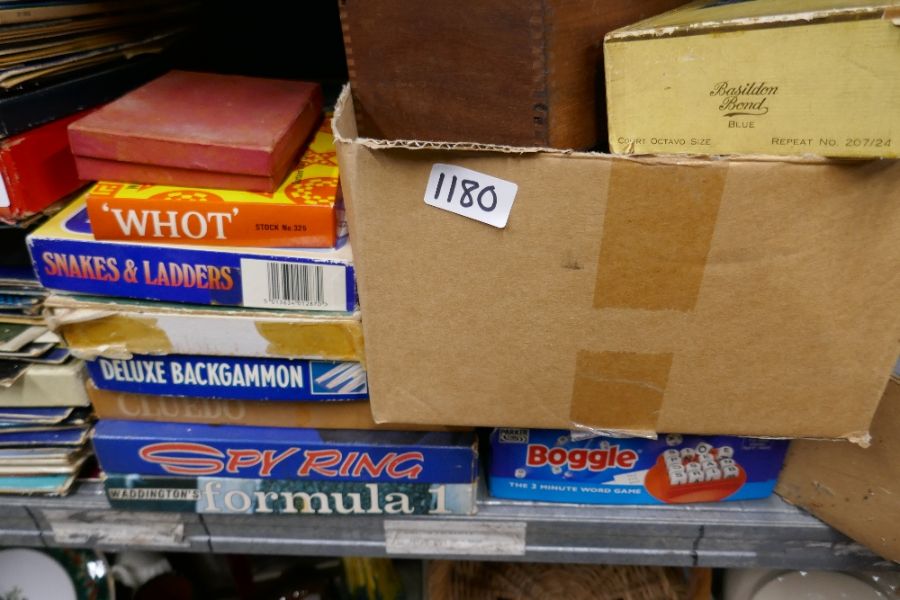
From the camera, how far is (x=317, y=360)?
62 cm

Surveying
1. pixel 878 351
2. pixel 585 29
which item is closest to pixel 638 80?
pixel 585 29

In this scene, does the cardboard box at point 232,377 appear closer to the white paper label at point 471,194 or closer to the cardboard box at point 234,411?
the cardboard box at point 234,411

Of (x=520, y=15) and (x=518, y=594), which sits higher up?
(x=520, y=15)

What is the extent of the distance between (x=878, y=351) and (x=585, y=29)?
348mm

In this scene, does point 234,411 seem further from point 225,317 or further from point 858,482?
point 858,482

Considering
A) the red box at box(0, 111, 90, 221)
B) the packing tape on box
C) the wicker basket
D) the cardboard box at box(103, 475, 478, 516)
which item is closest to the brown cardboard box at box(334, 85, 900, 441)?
the packing tape on box

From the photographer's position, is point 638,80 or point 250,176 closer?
point 638,80

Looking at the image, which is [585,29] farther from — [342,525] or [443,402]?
[342,525]

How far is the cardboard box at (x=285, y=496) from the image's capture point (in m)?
0.68

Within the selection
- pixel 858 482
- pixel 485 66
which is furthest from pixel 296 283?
pixel 858 482

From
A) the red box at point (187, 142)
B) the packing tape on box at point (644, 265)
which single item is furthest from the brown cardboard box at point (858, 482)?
the red box at point (187, 142)

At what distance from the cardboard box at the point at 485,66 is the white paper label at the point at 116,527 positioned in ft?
1.65

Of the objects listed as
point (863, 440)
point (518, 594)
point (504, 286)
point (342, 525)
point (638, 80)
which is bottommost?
point (518, 594)

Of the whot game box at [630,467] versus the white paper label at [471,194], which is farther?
the whot game box at [630,467]
